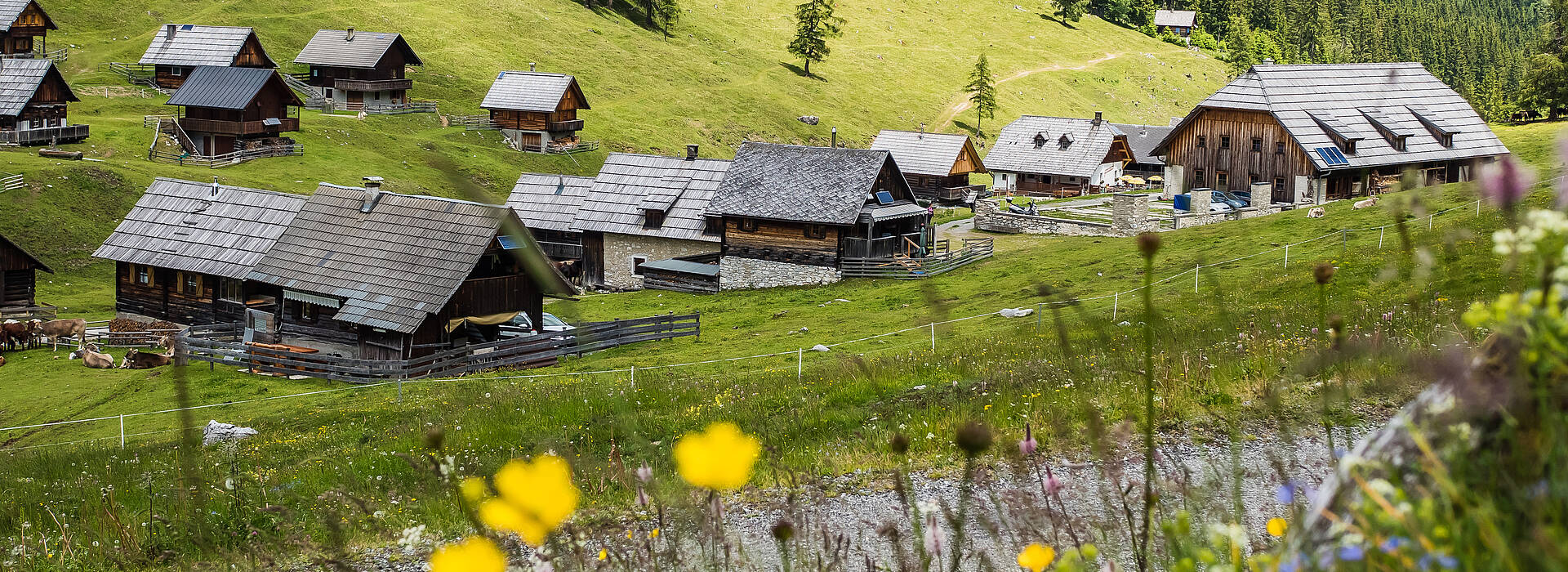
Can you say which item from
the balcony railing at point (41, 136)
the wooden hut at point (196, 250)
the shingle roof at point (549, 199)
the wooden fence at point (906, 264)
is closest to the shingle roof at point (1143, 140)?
the wooden fence at point (906, 264)

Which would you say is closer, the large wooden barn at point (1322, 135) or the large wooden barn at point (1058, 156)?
the large wooden barn at point (1322, 135)

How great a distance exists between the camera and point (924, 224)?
182ft

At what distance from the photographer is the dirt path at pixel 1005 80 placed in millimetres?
124750

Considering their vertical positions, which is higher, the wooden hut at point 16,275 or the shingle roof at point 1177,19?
the shingle roof at point 1177,19

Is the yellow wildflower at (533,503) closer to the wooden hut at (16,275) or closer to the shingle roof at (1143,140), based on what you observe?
the wooden hut at (16,275)

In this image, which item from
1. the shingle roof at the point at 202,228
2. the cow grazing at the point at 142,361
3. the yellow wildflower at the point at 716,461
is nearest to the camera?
the yellow wildflower at the point at 716,461

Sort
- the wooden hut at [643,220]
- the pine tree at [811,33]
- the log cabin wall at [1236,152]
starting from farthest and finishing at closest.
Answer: the pine tree at [811,33] → the log cabin wall at [1236,152] → the wooden hut at [643,220]

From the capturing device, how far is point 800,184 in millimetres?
53625

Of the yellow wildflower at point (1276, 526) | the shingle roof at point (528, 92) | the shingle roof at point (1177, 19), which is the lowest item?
the yellow wildflower at point (1276, 526)

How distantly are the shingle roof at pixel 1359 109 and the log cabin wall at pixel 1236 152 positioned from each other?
56 centimetres

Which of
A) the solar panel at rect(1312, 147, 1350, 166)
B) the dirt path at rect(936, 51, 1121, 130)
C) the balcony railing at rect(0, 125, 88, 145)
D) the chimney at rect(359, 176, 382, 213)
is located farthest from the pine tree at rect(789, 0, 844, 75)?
the chimney at rect(359, 176, 382, 213)

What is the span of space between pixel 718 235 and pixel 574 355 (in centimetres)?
1777

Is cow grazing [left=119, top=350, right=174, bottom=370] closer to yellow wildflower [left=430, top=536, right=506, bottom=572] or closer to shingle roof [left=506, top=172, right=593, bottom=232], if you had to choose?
shingle roof [left=506, top=172, right=593, bottom=232]

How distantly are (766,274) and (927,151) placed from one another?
34.1 metres
